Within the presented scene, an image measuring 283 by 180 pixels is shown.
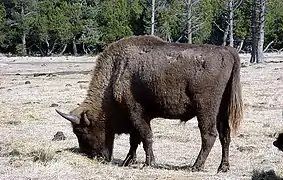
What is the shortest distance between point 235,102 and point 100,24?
246 ft

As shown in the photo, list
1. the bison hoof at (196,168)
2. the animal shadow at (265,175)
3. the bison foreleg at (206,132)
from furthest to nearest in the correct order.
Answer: the bison foreleg at (206,132) → the bison hoof at (196,168) → the animal shadow at (265,175)

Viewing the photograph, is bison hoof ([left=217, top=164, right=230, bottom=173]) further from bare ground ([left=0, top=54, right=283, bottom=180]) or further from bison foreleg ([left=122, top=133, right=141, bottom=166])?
bison foreleg ([left=122, top=133, right=141, bottom=166])

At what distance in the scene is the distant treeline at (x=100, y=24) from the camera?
79500 millimetres

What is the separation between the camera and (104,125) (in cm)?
1235

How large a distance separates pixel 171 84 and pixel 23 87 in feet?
62.1

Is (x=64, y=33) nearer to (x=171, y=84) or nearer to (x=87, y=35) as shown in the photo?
(x=87, y=35)

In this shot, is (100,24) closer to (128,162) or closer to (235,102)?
(128,162)

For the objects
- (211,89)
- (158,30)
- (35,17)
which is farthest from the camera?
(35,17)

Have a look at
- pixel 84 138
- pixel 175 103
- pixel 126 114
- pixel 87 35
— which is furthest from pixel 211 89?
pixel 87 35

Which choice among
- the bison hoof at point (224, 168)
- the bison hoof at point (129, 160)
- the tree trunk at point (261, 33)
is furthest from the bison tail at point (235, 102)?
the tree trunk at point (261, 33)

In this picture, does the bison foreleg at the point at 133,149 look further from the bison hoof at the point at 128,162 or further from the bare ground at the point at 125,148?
the bare ground at the point at 125,148

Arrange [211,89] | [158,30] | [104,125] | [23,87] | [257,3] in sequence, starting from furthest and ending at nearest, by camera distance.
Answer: [158,30]
[257,3]
[23,87]
[104,125]
[211,89]

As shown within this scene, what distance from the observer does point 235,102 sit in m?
11.7

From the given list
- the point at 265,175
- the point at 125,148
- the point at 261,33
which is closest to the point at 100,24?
the point at 261,33
